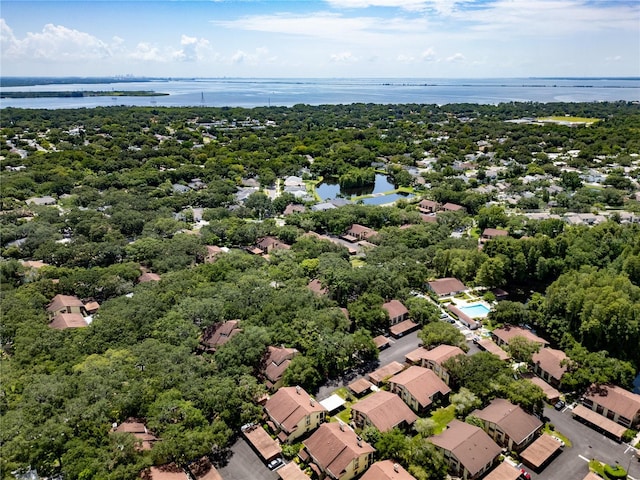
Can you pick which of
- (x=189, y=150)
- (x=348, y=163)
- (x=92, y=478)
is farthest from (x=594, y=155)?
(x=92, y=478)

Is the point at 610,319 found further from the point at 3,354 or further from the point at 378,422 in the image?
the point at 3,354

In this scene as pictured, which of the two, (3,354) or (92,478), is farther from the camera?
(3,354)

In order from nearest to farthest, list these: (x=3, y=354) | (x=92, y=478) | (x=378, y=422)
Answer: (x=92, y=478)
(x=378, y=422)
(x=3, y=354)

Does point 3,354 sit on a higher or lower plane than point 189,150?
lower

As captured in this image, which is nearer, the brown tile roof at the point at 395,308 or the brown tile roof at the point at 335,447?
the brown tile roof at the point at 335,447

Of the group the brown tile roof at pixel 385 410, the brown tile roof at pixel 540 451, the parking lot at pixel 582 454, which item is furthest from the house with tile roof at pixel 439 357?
the parking lot at pixel 582 454

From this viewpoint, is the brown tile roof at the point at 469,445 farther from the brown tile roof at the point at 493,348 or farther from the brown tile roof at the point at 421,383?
the brown tile roof at the point at 493,348
